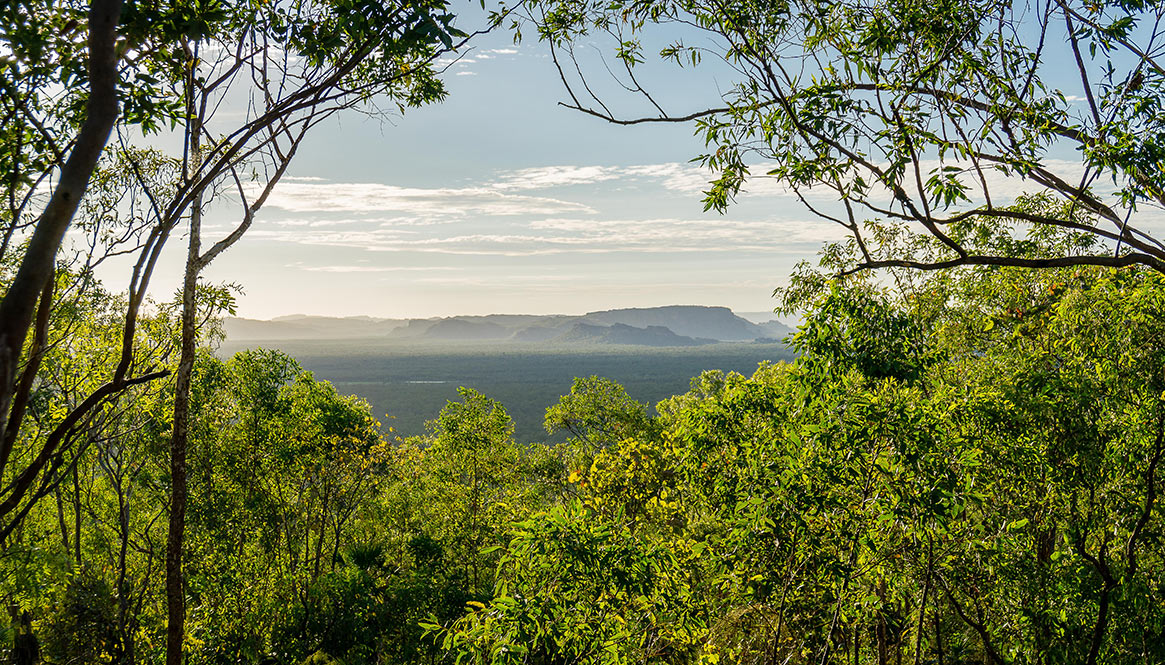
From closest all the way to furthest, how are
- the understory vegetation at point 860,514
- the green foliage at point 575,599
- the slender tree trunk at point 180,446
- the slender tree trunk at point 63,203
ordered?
the slender tree trunk at point 63,203, the green foliage at point 575,599, the understory vegetation at point 860,514, the slender tree trunk at point 180,446

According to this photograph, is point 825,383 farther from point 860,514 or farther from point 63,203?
point 63,203

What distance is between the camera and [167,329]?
11000 millimetres

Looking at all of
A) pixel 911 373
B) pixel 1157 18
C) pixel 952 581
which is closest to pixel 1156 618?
pixel 952 581

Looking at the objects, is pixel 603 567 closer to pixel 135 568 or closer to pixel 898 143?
pixel 898 143

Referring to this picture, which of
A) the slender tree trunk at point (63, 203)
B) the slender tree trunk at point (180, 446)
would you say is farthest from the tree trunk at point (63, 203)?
the slender tree trunk at point (180, 446)

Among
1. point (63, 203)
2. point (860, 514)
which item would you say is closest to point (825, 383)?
point (860, 514)

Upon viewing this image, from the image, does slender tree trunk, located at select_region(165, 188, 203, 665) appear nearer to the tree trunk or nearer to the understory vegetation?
the understory vegetation

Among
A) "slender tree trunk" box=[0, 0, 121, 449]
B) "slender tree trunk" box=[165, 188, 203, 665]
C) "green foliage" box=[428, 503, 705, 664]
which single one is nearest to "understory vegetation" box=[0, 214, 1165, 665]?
"green foliage" box=[428, 503, 705, 664]

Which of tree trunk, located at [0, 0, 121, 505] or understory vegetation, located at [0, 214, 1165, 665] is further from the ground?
tree trunk, located at [0, 0, 121, 505]

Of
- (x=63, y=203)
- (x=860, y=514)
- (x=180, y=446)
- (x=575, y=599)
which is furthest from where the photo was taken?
(x=180, y=446)

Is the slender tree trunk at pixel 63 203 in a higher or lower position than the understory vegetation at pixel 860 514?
higher

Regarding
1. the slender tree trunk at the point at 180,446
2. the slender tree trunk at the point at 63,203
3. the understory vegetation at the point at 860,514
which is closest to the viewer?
the slender tree trunk at the point at 63,203

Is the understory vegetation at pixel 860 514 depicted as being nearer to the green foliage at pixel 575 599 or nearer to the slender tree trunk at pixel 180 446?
the green foliage at pixel 575 599

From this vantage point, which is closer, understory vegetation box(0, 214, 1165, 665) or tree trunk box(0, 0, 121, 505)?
tree trunk box(0, 0, 121, 505)
